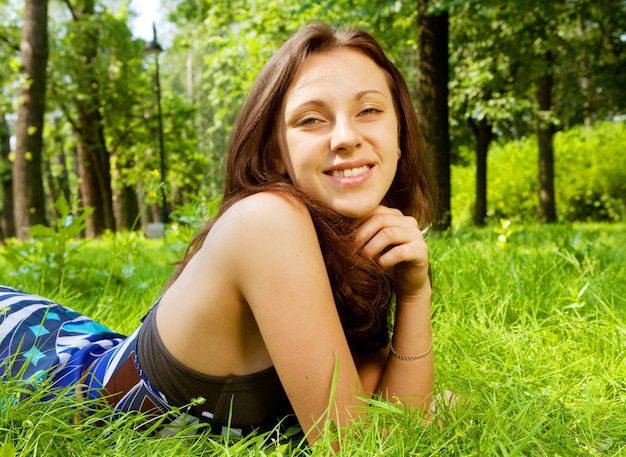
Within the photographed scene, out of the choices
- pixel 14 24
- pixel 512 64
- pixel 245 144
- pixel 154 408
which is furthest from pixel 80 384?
pixel 14 24

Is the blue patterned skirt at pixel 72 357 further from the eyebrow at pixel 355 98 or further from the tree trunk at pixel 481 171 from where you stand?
the tree trunk at pixel 481 171

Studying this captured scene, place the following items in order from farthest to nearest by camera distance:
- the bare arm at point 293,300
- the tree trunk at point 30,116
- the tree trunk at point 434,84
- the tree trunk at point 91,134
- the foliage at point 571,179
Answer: the foliage at point 571,179
the tree trunk at point 91,134
the tree trunk at point 30,116
the tree trunk at point 434,84
the bare arm at point 293,300

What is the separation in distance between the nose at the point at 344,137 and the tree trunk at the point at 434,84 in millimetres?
4970

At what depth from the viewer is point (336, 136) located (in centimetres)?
150

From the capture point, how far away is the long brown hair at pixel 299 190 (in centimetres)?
154

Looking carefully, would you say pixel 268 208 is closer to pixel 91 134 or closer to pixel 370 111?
pixel 370 111

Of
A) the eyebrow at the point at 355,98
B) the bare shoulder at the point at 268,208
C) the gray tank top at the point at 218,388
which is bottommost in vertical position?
the gray tank top at the point at 218,388

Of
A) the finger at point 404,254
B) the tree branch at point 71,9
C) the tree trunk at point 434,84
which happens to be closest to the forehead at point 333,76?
the finger at point 404,254

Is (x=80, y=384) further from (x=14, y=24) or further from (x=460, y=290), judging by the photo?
(x=14, y=24)

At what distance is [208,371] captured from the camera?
1522 millimetres

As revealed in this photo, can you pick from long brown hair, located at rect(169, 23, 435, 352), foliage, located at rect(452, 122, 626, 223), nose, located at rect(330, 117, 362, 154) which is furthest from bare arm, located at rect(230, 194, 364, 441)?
foliage, located at rect(452, 122, 626, 223)

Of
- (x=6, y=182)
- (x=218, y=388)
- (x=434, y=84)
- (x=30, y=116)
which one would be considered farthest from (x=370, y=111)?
(x=6, y=182)

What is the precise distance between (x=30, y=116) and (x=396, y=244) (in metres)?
7.78

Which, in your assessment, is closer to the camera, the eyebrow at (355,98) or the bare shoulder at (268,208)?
the bare shoulder at (268,208)
